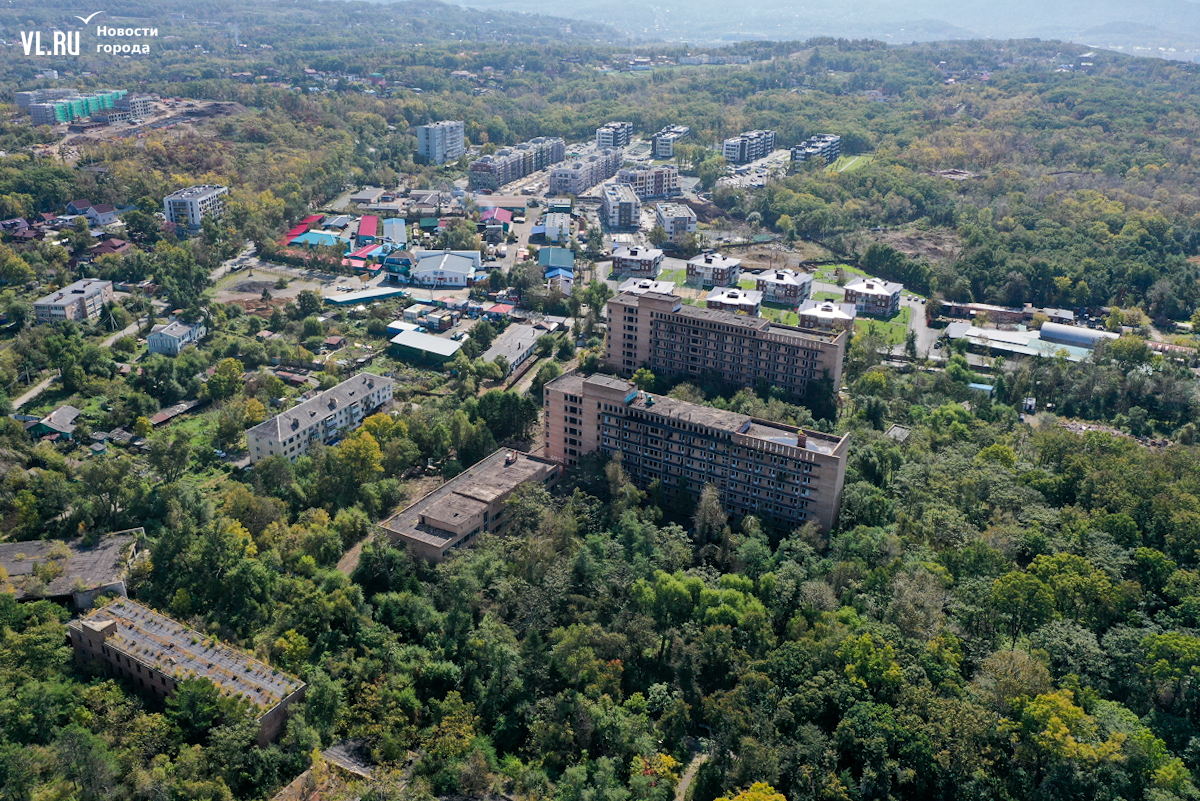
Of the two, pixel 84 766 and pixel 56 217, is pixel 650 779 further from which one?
pixel 56 217

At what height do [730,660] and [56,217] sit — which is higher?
[56,217]

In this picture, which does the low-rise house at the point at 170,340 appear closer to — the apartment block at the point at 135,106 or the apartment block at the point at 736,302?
the apartment block at the point at 736,302

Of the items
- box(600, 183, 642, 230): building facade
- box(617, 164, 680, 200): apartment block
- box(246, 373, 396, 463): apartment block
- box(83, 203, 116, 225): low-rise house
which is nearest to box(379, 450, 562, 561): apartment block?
box(246, 373, 396, 463): apartment block

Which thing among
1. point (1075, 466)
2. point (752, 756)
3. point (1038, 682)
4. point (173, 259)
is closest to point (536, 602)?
point (752, 756)

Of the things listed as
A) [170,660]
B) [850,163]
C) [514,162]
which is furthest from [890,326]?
[514,162]

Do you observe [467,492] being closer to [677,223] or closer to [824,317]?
A: [824,317]

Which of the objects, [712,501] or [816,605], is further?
[712,501]
